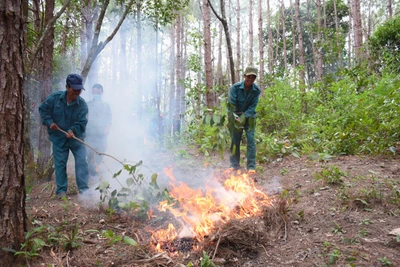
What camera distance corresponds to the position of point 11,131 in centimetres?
246

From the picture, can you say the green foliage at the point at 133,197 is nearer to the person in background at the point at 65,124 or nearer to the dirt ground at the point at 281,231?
the dirt ground at the point at 281,231

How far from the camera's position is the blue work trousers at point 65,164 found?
4.33 m

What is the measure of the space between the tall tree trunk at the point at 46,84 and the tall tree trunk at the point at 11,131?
9.91 feet

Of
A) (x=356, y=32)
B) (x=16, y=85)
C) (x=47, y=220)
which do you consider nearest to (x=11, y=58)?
(x=16, y=85)

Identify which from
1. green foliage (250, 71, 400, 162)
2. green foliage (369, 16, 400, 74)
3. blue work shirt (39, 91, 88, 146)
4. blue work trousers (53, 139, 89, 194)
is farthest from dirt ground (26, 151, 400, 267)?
green foliage (369, 16, 400, 74)

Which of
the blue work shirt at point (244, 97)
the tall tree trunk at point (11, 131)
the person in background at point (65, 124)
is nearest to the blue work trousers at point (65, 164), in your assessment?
the person in background at point (65, 124)

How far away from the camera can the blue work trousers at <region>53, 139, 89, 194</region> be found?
433 cm

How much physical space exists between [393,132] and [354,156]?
0.70m

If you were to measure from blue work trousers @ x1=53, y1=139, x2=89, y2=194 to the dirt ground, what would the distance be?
0.88ft

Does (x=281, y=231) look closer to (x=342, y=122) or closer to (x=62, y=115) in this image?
(x=342, y=122)

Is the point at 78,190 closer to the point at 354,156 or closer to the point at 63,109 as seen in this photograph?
the point at 63,109

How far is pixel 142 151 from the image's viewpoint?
9.77m

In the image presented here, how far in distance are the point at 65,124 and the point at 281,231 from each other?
3.45 meters

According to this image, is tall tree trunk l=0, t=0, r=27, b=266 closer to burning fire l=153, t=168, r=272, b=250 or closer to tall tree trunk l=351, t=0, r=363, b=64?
burning fire l=153, t=168, r=272, b=250
